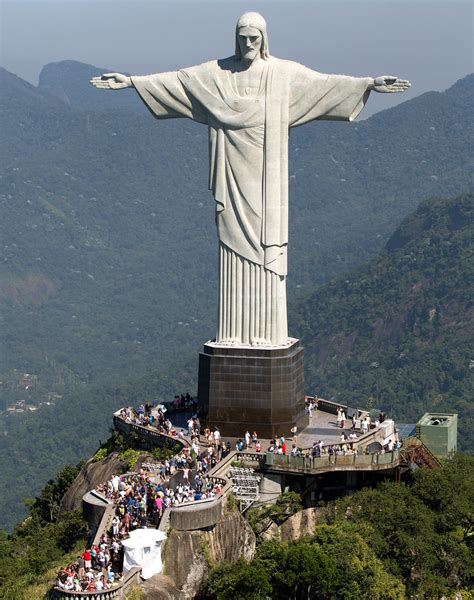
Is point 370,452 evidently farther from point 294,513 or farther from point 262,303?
point 262,303

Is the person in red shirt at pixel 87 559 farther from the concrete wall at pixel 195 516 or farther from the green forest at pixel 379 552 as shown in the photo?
the green forest at pixel 379 552

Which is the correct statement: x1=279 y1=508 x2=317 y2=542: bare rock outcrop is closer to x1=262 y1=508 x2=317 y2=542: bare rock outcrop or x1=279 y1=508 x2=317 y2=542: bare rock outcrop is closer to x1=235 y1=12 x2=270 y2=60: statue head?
x1=262 y1=508 x2=317 y2=542: bare rock outcrop

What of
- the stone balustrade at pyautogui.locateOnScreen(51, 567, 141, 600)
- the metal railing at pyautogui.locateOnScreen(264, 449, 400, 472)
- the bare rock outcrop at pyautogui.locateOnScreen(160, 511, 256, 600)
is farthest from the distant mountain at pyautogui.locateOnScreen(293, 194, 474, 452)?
the stone balustrade at pyautogui.locateOnScreen(51, 567, 141, 600)

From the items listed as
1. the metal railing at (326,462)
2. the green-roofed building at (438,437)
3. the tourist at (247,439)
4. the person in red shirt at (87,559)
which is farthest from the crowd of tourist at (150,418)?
the person in red shirt at (87,559)

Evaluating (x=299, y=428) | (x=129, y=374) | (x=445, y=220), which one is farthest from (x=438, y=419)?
(x=129, y=374)

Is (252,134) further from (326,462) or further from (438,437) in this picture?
(438,437)

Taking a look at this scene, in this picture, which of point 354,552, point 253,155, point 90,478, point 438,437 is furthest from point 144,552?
point 438,437
